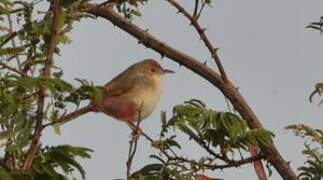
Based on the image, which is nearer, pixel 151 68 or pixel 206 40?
pixel 206 40

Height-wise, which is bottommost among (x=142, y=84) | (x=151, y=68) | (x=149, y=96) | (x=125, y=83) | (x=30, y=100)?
(x=30, y=100)

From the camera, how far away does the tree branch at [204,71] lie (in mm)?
4328

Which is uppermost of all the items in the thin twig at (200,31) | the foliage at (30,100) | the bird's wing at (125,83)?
the bird's wing at (125,83)

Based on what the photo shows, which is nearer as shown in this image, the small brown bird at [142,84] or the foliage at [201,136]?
the foliage at [201,136]

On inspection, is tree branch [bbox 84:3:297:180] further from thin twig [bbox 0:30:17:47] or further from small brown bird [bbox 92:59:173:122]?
thin twig [bbox 0:30:17:47]

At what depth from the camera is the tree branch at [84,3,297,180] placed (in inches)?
170

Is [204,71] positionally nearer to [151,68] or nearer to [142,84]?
[142,84]

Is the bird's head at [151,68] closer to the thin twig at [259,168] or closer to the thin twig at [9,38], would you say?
the thin twig at [259,168]

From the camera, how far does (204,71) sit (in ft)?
15.3

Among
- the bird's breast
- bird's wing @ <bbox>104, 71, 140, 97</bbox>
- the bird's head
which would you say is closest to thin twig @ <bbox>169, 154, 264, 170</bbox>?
bird's wing @ <bbox>104, 71, 140, 97</bbox>

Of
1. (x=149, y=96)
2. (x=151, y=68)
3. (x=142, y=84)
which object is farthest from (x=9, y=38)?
(x=151, y=68)

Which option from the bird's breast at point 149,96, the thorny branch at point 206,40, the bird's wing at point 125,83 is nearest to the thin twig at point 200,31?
the thorny branch at point 206,40

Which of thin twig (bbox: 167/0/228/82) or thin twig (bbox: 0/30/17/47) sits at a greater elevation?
thin twig (bbox: 167/0/228/82)

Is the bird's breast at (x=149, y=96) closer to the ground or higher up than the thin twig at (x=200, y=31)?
higher up
